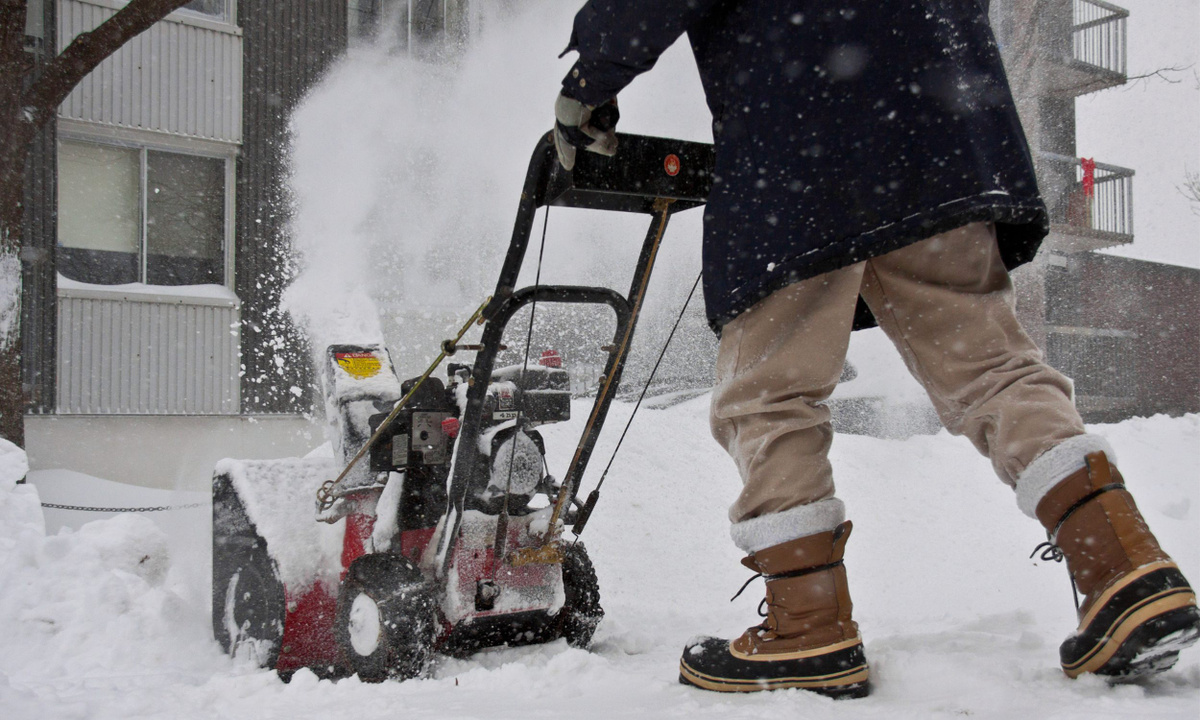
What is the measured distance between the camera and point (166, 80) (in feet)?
24.4

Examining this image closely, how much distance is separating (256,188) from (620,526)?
202 inches

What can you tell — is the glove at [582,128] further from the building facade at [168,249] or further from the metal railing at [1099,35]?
the metal railing at [1099,35]

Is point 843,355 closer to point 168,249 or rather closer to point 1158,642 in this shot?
point 1158,642

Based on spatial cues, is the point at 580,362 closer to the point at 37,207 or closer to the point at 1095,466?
the point at 37,207

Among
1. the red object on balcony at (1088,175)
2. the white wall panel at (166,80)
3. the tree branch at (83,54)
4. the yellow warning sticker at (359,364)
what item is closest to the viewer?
the yellow warning sticker at (359,364)

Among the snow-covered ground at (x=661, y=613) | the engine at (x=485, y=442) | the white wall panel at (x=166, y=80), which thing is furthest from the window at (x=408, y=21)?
the engine at (x=485, y=442)

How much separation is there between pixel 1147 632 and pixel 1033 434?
1.13ft

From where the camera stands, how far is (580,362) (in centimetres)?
816

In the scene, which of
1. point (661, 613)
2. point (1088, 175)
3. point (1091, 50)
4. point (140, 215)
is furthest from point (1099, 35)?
point (661, 613)

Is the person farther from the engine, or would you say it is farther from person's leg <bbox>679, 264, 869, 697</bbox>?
the engine

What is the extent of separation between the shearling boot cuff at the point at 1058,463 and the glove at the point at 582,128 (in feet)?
3.23

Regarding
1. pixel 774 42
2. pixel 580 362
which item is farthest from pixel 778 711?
pixel 580 362

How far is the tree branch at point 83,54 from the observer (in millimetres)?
5148

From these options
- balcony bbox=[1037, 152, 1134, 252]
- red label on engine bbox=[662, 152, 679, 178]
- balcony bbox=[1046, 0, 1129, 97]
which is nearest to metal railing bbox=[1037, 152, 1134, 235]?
balcony bbox=[1037, 152, 1134, 252]
